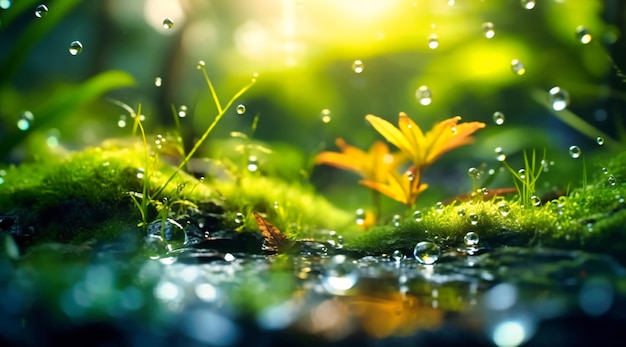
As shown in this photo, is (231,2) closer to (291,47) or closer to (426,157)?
A: (291,47)

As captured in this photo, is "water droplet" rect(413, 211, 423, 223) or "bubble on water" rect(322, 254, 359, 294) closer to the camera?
"bubble on water" rect(322, 254, 359, 294)

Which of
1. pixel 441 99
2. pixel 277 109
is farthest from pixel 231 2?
pixel 441 99

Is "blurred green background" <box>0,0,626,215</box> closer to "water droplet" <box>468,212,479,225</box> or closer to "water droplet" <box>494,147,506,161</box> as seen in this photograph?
"water droplet" <box>494,147,506,161</box>

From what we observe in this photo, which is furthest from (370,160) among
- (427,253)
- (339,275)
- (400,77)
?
(400,77)

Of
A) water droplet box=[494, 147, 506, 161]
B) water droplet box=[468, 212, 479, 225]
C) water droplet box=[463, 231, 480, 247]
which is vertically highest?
water droplet box=[494, 147, 506, 161]

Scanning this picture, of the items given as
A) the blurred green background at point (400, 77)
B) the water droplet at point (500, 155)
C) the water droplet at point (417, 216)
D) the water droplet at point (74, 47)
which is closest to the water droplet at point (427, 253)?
the water droplet at point (417, 216)

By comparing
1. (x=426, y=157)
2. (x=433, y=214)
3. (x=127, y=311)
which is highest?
(x=426, y=157)

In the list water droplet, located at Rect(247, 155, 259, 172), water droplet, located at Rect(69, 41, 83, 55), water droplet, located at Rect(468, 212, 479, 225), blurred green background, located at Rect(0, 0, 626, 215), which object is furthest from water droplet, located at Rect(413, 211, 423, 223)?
blurred green background, located at Rect(0, 0, 626, 215)
